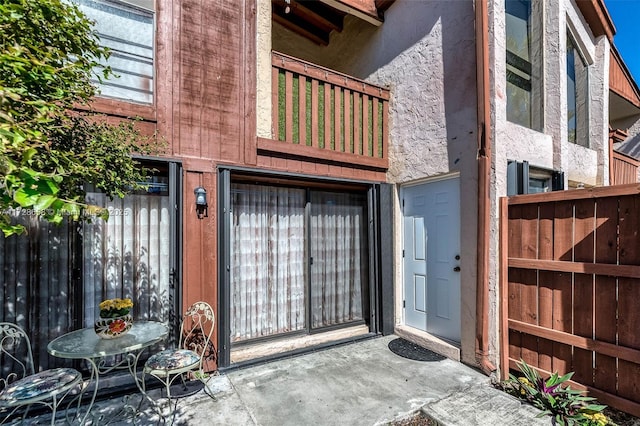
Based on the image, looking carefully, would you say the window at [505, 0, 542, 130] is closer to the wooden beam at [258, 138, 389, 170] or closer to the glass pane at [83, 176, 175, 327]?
the wooden beam at [258, 138, 389, 170]

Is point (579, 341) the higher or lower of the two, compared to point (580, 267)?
lower

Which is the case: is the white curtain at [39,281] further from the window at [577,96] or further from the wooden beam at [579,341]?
the window at [577,96]

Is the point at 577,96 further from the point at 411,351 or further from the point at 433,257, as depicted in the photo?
the point at 411,351

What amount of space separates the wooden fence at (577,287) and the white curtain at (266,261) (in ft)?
8.41

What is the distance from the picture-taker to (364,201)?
16.1 feet

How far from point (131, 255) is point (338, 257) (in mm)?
2714

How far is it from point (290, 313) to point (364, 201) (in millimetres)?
2065

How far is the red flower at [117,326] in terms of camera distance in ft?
8.08

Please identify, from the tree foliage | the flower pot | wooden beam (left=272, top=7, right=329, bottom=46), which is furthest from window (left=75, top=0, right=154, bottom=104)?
wooden beam (left=272, top=7, right=329, bottom=46)

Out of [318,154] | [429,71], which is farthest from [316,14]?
[318,154]

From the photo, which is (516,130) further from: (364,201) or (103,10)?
(103,10)

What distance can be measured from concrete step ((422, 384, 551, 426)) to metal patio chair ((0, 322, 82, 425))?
2.95m

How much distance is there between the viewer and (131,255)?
10.6ft

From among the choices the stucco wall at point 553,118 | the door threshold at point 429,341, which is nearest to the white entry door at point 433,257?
the door threshold at point 429,341
